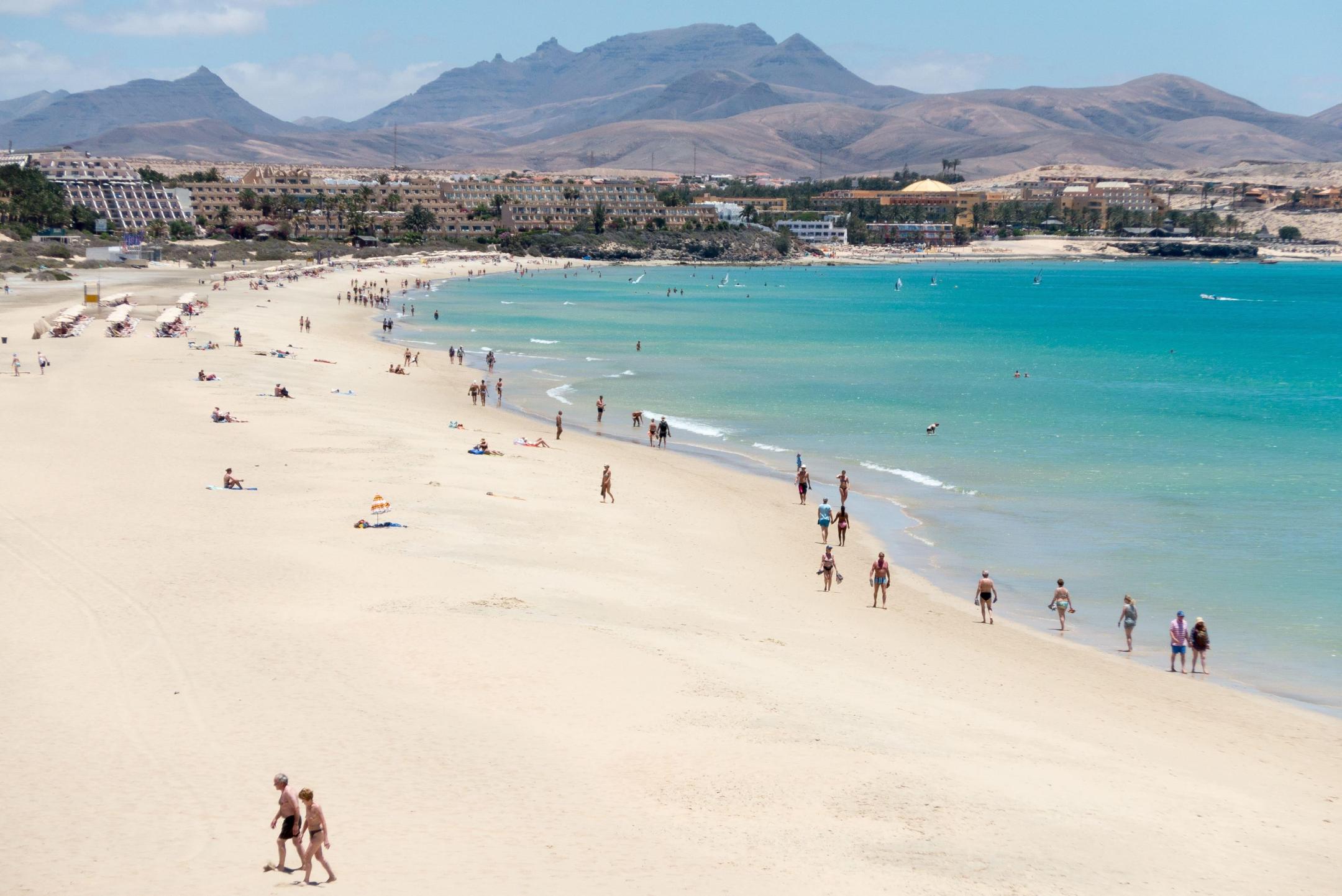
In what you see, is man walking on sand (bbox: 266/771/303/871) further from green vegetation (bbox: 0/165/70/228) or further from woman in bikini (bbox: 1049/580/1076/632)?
green vegetation (bbox: 0/165/70/228)

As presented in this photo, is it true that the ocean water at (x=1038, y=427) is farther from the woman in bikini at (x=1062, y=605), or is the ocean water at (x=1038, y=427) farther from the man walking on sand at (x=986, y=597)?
the man walking on sand at (x=986, y=597)

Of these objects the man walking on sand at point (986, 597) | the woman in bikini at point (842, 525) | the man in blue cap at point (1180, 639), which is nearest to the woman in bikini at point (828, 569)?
the man walking on sand at point (986, 597)

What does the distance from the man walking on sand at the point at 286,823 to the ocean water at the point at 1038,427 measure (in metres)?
12.3

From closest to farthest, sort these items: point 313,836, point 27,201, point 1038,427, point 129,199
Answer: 1. point 313,836
2. point 1038,427
3. point 27,201
4. point 129,199

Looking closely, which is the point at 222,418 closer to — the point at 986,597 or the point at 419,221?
the point at 986,597

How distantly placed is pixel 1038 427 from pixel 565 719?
3007cm

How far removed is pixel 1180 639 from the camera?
16625 mm

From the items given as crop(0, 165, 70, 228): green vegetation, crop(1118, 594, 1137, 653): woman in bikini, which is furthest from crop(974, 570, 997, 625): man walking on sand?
crop(0, 165, 70, 228): green vegetation

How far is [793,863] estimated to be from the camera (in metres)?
9.91

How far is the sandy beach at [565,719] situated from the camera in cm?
991

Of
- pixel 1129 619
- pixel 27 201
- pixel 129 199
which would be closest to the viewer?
pixel 1129 619

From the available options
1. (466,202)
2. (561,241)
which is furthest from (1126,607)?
(466,202)

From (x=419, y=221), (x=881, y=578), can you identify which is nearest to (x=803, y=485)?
(x=881, y=578)

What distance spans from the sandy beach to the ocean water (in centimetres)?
174
